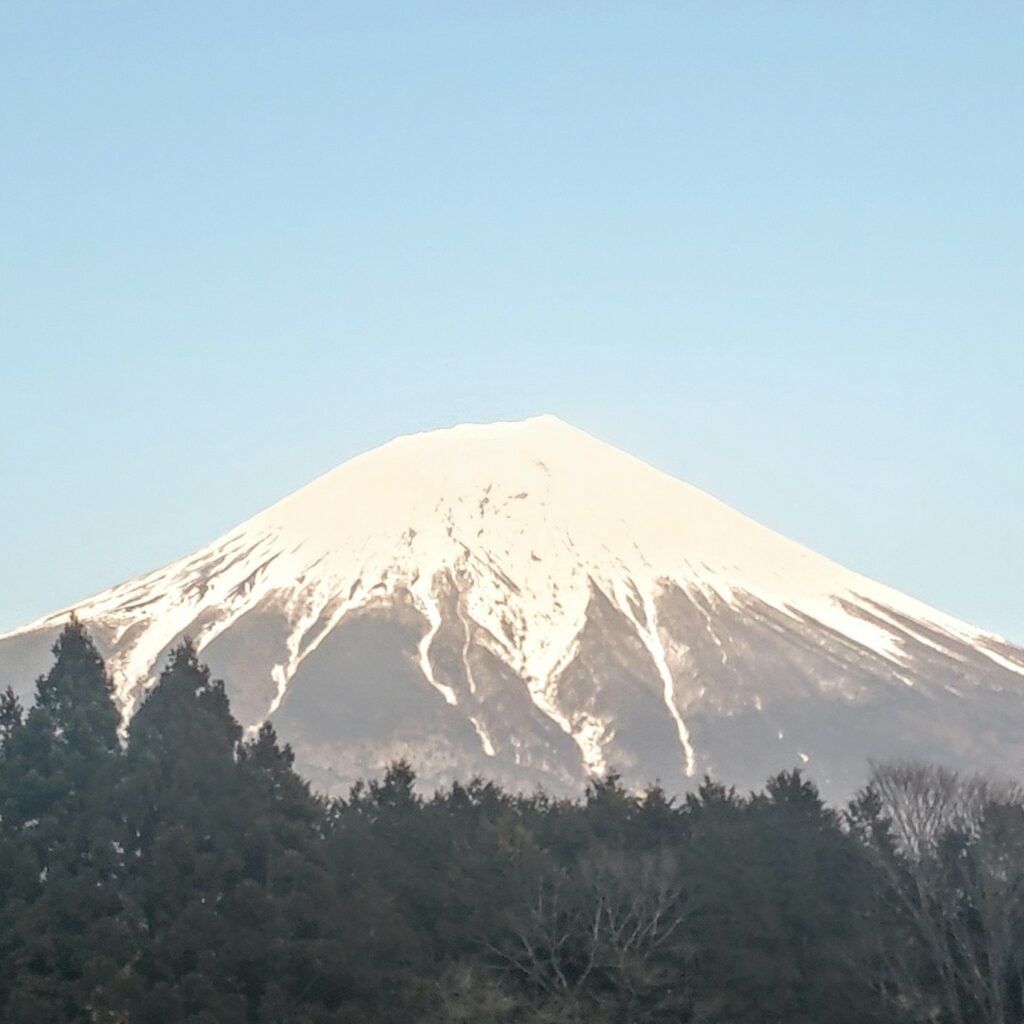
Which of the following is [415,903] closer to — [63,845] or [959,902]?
[63,845]

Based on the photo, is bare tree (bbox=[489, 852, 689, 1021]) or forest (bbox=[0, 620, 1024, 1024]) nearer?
forest (bbox=[0, 620, 1024, 1024])

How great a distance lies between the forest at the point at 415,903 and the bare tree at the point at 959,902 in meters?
0.08

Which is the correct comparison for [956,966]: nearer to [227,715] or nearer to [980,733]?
[227,715]

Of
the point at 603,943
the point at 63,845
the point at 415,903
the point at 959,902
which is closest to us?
the point at 63,845

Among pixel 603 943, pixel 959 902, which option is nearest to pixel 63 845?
pixel 603 943

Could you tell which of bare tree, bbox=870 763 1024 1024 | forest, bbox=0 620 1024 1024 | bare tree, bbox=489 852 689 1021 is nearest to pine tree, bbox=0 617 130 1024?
forest, bbox=0 620 1024 1024

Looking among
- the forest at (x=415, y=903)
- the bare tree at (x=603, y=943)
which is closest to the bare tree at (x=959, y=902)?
the forest at (x=415, y=903)

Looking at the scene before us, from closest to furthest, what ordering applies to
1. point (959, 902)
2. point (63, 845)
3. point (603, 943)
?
point (63, 845)
point (603, 943)
point (959, 902)

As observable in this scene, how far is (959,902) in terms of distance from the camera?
1748 inches

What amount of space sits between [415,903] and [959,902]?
39.6 ft

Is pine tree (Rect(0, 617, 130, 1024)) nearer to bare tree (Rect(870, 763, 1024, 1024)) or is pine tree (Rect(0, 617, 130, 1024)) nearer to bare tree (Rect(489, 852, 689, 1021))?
bare tree (Rect(489, 852, 689, 1021))

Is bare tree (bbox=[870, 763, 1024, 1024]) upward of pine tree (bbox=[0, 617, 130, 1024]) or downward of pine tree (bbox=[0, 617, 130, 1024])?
downward

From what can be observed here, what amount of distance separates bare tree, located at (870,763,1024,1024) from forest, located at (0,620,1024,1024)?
76 millimetres

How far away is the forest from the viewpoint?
39.6 meters
